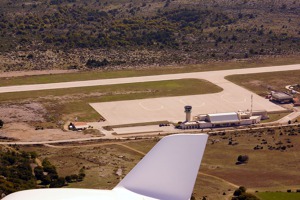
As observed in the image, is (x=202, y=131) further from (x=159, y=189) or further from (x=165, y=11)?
(x=165, y=11)

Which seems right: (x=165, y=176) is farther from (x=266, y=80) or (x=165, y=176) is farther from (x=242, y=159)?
(x=266, y=80)

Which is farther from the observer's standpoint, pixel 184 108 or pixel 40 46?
pixel 40 46

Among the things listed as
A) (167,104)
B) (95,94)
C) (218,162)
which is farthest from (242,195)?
(95,94)

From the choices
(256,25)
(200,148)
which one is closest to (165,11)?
(256,25)

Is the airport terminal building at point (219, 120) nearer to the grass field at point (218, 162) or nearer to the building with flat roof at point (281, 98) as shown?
the grass field at point (218, 162)

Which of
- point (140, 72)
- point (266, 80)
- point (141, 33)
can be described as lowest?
point (266, 80)
